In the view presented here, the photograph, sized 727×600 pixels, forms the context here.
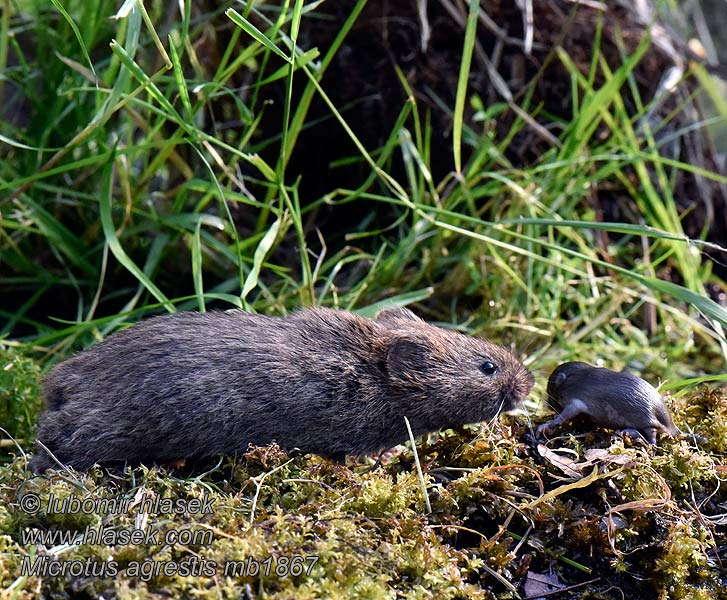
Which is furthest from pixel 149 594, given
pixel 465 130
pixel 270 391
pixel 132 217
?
pixel 465 130

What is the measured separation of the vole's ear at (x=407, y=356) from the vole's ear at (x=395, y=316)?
1.05 feet

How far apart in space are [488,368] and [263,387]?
0.97 metres

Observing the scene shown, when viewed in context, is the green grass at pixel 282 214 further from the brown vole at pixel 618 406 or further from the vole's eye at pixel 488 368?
the vole's eye at pixel 488 368

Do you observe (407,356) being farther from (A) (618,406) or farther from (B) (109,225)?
(B) (109,225)

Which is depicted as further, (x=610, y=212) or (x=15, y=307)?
(x=610, y=212)

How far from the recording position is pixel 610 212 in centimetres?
607

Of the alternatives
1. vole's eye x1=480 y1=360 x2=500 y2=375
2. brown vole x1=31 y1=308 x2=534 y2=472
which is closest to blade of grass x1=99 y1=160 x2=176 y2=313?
brown vole x1=31 y1=308 x2=534 y2=472

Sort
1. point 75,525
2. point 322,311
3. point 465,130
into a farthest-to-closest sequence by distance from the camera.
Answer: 1. point 465,130
2. point 322,311
3. point 75,525

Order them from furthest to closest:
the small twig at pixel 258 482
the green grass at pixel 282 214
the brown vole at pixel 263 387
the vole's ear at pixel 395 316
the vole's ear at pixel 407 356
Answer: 1. the green grass at pixel 282 214
2. the vole's ear at pixel 395 316
3. the vole's ear at pixel 407 356
4. the brown vole at pixel 263 387
5. the small twig at pixel 258 482

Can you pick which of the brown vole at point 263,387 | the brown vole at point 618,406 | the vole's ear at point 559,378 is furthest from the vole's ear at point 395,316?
the brown vole at point 618,406

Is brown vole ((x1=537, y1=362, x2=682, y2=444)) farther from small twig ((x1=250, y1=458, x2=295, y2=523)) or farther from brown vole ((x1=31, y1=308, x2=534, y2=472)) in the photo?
small twig ((x1=250, y1=458, x2=295, y2=523))

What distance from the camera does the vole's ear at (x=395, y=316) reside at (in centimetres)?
378

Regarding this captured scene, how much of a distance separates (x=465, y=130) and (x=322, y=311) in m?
2.42

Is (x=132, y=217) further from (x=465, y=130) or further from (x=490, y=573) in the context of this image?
(x=490, y=573)
